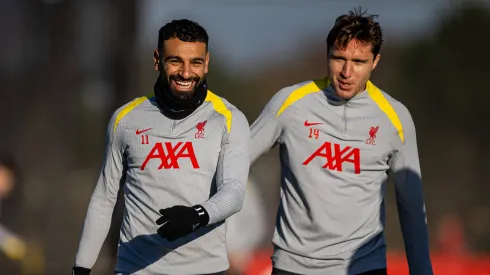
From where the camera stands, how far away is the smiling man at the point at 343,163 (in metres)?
7.11

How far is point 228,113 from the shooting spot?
6.77 metres

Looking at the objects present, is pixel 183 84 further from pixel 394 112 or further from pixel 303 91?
pixel 394 112

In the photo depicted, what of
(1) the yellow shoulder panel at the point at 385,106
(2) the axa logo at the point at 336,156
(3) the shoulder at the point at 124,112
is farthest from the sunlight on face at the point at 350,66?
(3) the shoulder at the point at 124,112

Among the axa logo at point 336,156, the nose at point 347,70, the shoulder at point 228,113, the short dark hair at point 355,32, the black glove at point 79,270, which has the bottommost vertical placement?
the black glove at point 79,270

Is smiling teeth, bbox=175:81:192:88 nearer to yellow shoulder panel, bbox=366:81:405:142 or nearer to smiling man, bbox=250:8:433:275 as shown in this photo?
smiling man, bbox=250:8:433:275

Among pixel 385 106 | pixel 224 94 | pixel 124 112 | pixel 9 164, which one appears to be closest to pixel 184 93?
pixel 124 112

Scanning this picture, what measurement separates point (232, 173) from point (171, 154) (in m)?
0.35

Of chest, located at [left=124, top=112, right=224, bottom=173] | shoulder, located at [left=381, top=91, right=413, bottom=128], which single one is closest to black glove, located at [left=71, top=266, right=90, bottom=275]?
chest, located at [left=124, top=112, right=224, bottom=173]

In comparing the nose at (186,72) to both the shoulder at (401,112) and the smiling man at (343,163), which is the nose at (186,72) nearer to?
the smiling man at (343,163)

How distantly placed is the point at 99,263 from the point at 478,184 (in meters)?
7.96

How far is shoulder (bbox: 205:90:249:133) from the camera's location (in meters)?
6.73

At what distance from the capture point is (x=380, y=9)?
79.8 ft

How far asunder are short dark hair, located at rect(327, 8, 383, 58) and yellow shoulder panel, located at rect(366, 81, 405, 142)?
0.97 feet

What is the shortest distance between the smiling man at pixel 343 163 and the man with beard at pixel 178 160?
0.56 metres
